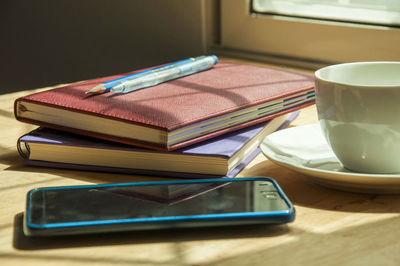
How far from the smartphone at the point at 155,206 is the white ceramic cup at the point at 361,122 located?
85mm

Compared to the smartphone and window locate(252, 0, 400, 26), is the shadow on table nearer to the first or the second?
the smartphone

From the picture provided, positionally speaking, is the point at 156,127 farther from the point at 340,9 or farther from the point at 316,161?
the point at 340,9

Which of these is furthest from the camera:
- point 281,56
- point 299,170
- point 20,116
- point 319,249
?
point 281,56

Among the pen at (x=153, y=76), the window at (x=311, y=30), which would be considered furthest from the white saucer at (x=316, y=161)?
the window at (x=311, y=30)

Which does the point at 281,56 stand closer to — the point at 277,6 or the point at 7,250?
the point at 277,6

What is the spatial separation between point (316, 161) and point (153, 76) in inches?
10.6

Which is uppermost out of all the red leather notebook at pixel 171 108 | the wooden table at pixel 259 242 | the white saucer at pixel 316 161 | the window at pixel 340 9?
the window at pixel 340 9

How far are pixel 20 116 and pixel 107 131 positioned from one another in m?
0.14

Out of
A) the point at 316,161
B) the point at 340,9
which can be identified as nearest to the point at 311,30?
the point at 340,9

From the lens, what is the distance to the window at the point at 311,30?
1.12 meters

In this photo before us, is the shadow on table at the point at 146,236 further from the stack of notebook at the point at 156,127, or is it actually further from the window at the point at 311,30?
the window at the point at 311,30

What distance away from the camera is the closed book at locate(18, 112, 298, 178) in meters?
0.63

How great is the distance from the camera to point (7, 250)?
488 mm

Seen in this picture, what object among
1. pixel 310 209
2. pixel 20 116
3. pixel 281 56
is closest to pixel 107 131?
pixel 20 116
